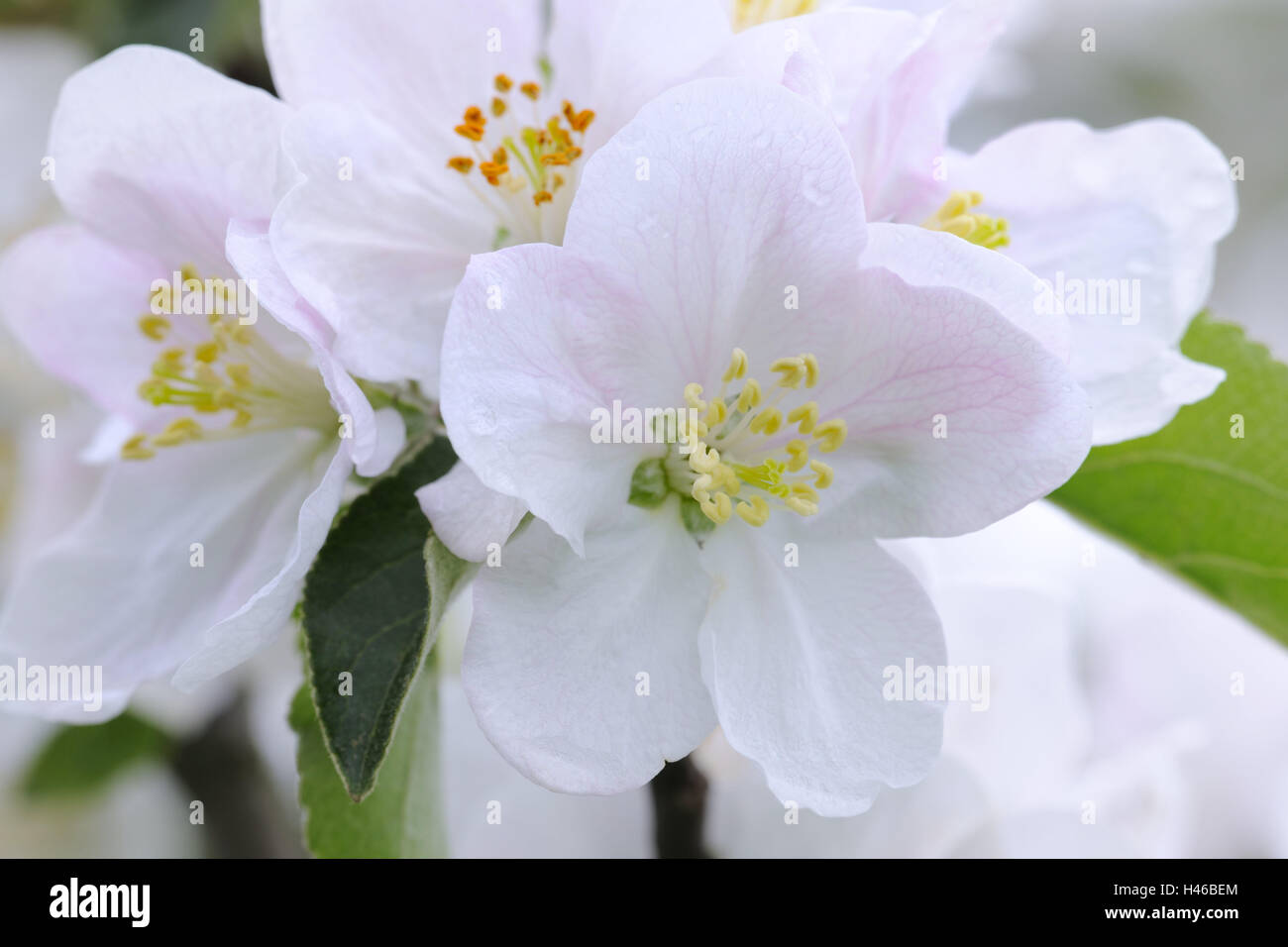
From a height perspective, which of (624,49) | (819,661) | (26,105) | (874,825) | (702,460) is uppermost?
(26,105)

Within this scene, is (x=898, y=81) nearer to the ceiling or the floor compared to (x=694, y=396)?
nearer to the ceiling

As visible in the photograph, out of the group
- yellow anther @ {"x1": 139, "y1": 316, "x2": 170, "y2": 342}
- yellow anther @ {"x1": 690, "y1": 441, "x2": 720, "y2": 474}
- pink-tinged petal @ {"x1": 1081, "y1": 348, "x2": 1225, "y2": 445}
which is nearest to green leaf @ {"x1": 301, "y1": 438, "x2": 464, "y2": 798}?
yellow anther @ {"x1": 690, "y1": 441, "x2": 720, "y2": 474}

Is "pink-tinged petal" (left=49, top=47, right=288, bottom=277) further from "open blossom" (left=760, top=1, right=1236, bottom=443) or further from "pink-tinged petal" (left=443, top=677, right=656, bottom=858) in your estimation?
"pink-tinged petal" (left=443, top=677, right=656, bottom=858)

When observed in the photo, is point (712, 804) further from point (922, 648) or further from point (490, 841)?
point (922, 648)

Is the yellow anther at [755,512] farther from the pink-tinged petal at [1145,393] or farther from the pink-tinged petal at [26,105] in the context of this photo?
the pink-tinged petal at [26,105]

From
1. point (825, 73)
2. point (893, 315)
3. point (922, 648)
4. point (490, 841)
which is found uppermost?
point (825, 73)

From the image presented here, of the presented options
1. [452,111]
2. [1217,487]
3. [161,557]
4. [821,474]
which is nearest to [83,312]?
[161,557]

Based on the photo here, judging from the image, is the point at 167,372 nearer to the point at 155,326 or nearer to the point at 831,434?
the point at 155,326

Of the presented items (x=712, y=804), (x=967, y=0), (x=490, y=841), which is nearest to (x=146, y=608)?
(x=490, y=841)
